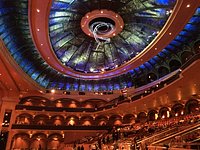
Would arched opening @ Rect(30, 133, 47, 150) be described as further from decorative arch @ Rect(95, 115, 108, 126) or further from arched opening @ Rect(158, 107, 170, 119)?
arched opening @ Rect(158, 107, 170, 119)

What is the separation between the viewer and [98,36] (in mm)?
23000

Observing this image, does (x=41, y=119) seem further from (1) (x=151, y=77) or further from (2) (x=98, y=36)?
(1) (x=151, y=77)

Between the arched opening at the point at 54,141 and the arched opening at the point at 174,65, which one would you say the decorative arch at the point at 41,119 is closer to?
the arched opening at the point at 54,141

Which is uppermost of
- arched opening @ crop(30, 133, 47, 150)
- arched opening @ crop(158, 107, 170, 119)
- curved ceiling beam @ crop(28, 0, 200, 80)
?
curved ceiling beam @ crop(28, 0, 200, 80)

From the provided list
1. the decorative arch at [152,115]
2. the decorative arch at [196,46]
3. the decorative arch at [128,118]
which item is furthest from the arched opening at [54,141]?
the decorative arch at [196,46]

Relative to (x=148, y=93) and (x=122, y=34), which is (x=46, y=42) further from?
(x=148, y=93)

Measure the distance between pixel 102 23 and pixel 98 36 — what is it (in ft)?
8.74

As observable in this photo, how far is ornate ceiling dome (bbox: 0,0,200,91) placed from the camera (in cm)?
1623

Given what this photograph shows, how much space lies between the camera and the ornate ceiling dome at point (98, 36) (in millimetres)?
16234

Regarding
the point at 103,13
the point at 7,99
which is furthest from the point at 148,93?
the point at 7,99

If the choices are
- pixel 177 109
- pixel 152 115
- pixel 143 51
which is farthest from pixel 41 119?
pixel 177 109

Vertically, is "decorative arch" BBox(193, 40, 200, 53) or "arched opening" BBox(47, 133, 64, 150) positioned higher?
"decorative arch" BBox(193, 40, 200, 53)

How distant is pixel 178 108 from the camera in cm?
2175

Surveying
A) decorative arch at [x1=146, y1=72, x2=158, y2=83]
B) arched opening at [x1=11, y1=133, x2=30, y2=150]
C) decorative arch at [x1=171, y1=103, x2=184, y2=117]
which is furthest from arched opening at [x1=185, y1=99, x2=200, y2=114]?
arched opening at [x1=11, y1=133, x2=30, y2=150]
